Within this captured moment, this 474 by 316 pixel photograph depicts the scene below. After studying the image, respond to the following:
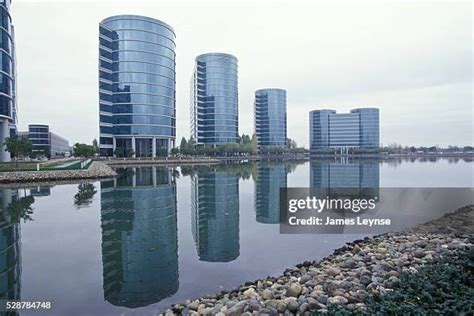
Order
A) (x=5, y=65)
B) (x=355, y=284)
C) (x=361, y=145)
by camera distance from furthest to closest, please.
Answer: (x=361, y=145) → (x=5, y=65) → (x=355, y=284)

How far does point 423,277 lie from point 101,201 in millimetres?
15726

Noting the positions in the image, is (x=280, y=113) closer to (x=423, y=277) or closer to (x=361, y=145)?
(x=361, y=145)

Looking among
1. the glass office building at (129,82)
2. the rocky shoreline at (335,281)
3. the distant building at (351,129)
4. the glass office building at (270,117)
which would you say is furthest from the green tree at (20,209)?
the distant building at (351,129)

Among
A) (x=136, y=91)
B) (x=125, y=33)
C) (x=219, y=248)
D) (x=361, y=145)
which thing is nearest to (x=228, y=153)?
(x=136, y=91)

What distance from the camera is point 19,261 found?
26.0ft

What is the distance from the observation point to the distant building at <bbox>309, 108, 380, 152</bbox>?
482ft

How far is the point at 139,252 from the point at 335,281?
529 centimetres

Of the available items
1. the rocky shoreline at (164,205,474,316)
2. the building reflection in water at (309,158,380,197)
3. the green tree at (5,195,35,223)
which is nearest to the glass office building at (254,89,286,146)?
the building reflection in water at (309,158,380,197)

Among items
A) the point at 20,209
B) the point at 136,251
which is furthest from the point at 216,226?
the point at 20,209

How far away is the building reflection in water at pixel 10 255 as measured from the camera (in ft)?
20.8

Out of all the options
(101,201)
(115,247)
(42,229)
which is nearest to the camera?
(115,247)
